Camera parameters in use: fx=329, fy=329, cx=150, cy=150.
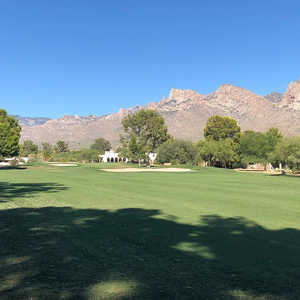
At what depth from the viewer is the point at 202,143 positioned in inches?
3735

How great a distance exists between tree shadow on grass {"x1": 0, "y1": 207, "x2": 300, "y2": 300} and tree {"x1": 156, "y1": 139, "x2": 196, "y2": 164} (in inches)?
3206

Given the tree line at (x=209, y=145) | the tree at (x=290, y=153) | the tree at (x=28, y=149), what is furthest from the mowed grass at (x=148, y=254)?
the tree at (x=28, y=149)

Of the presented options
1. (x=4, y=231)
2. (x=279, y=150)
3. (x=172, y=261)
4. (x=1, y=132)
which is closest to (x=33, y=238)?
(x=4, y=231)

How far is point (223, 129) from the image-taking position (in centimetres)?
10125

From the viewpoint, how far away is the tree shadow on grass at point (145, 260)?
18.4ft

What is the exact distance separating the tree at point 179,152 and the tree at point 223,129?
37.8 feet

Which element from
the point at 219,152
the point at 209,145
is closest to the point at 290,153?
the point at 219,152

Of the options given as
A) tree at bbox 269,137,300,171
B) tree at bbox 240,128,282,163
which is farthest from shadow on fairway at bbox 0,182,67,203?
tree at bbox 240,128,282,163

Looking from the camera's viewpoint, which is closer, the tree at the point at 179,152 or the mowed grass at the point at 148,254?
the mowed grass at the point at 148,254

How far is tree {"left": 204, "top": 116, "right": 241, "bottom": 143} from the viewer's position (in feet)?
332

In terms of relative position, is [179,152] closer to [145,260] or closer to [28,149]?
[145,260]

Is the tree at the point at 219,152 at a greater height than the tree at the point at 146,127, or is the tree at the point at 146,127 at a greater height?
the tree at the point at 146,127

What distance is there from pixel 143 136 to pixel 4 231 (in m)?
112

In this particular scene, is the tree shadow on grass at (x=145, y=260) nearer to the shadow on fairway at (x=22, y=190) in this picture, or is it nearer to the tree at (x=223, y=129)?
the shadow on fairway at (x=22, y=190)
